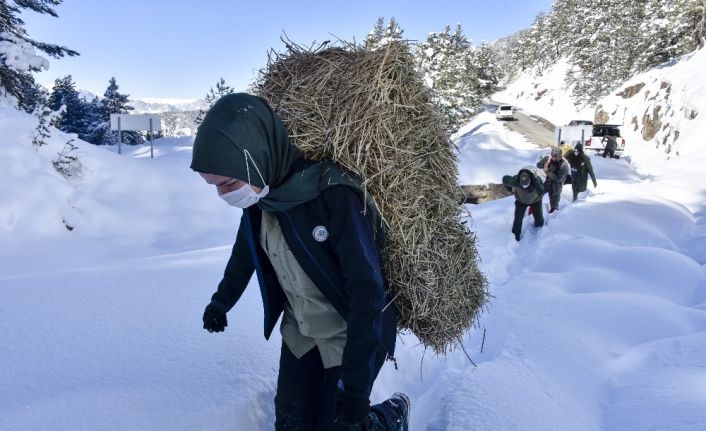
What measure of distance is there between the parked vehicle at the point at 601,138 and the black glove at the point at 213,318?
2691 cm

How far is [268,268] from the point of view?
93.3 inches

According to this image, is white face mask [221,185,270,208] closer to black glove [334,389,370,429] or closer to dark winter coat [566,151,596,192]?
black glove [334,389,370,429]

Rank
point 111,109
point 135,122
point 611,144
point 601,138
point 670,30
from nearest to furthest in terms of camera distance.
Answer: point 135,122 → point 611,144 → point 601,138 → point 670,30 → point 111,109

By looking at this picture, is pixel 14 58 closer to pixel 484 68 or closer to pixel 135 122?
pixel 135 122

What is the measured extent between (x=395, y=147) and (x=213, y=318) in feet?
4.43

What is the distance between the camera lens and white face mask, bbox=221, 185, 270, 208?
1.95 metres

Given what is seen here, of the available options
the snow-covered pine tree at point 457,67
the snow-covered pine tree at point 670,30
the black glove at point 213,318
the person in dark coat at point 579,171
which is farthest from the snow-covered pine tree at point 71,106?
the snow-covered pine tree at point 670,30

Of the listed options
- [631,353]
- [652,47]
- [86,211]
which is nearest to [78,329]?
[631,353]

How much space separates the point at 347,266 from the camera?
6.40 feet

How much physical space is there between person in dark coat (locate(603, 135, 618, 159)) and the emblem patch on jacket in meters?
26.9

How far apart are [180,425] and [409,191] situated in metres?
1.64

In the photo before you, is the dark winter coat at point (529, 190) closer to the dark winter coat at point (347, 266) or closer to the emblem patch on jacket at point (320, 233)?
the dark winter coat at point (347, 266)

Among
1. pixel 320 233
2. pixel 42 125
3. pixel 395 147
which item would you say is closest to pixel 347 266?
pixel 320 233

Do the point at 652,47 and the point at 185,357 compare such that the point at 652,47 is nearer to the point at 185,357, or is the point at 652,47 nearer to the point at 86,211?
the point at 86,211
